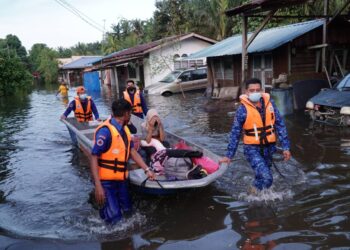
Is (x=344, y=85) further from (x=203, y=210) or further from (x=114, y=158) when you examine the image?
(x=114, y=158)

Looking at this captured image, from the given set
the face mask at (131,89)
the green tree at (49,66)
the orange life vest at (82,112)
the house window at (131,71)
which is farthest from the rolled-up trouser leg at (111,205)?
the green tree at (49,66)

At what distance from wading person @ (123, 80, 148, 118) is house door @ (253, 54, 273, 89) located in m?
8.69

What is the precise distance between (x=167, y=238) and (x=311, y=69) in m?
13.5

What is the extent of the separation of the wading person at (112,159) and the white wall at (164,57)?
937 inches

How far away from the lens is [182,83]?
2412 centimetres

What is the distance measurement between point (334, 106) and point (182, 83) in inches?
579

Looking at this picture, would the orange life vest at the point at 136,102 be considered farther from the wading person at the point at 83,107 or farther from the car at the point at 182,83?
the car at the point at 182,83

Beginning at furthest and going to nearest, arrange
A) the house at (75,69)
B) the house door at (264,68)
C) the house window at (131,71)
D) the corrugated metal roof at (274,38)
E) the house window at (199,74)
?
the house at (75,69), the house window at (131,71), the house window at (199,74), the house door at (264,68), the corrugated metal roof at (274,38)

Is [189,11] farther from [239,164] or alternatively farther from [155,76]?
[239,164]

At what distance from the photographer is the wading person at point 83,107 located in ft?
33.0

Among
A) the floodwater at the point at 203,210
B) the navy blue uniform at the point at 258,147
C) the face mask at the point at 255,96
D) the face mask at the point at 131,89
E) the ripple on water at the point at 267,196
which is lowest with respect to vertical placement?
the floodwater at the point at 203,210

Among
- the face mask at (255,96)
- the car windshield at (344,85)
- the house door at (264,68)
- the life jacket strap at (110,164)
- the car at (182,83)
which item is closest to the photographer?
the life jacket strap at (110,164)

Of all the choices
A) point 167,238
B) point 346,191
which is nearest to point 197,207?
point 167,238

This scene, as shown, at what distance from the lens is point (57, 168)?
9.03m
